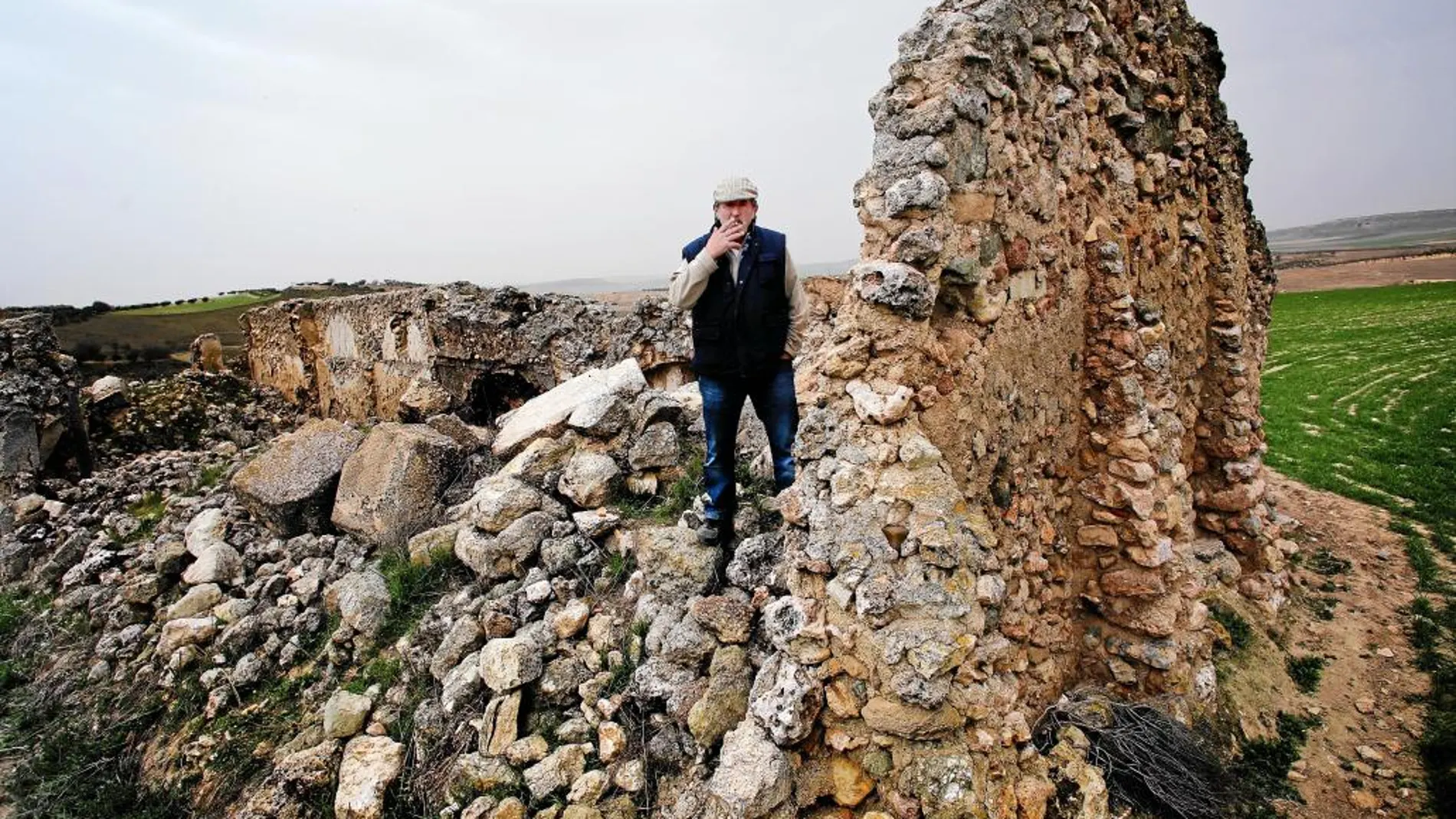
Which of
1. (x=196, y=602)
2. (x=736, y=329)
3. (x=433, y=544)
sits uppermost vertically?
(x=736, y=329)

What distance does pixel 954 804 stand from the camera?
2.20 m

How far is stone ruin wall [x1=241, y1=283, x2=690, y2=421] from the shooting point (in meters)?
6.45

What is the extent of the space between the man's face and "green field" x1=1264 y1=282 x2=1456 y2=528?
861 centimetres

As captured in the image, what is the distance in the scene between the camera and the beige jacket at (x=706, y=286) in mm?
3053

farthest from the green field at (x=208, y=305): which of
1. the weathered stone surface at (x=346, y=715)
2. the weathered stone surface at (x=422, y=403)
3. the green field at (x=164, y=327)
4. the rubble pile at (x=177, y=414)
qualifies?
the weathered stone surface at (x=346, y=715)

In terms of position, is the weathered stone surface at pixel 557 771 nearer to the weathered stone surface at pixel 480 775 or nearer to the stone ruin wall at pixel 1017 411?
the weathered stone surface at pixel 480 775

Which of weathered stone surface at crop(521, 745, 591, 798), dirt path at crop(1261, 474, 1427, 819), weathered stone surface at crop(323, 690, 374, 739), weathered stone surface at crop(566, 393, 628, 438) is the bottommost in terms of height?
dirt path at crop(1261, 474, 1427, 819)

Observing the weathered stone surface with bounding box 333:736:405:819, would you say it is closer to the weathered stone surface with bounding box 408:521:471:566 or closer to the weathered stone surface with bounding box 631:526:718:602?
the weathered stone surface with bounding box 408:521:471:566

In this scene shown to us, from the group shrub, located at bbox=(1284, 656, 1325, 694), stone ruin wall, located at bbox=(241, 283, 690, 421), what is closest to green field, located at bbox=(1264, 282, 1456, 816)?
shrub, located at bbox=(1284, 656, 1325, 694)

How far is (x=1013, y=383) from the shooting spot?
3.23 metres

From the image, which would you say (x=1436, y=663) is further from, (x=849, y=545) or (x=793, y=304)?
(x=793, y=304)

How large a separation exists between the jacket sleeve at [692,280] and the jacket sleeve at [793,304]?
0.42m

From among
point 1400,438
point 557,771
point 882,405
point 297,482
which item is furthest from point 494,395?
point 1400,438

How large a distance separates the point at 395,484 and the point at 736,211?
3.23 meters
